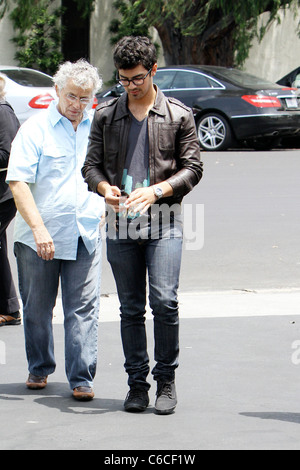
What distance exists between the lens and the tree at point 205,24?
21.5 metres

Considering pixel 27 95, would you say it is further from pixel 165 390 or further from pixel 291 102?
pixel 165 390

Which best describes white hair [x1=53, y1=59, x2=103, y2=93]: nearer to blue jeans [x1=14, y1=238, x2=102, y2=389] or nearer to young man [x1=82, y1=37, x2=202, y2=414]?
young man [x1=82, y1=37, x2=202, y2=414]

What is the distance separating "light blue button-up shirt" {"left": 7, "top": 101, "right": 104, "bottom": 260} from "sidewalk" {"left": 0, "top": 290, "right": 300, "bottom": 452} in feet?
2.69

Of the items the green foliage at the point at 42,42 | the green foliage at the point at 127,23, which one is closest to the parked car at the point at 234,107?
the green foliage at the point at 127,23

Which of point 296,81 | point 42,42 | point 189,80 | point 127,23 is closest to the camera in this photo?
point 189,80

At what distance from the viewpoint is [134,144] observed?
4.93 meters

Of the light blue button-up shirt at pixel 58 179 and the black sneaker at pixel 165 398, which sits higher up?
the light blue button-up shirt at pixel 58 179

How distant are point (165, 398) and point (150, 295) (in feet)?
1.69

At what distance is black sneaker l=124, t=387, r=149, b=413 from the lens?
503cm

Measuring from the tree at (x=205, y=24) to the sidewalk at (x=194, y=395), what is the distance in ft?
49.0

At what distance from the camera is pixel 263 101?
1750 centimetres

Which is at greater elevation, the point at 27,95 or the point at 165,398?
the point at 27,95

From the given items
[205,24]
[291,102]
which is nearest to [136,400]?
[291,102]

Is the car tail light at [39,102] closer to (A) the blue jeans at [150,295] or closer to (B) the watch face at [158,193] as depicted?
(A) the blue jeans at [150,295]
